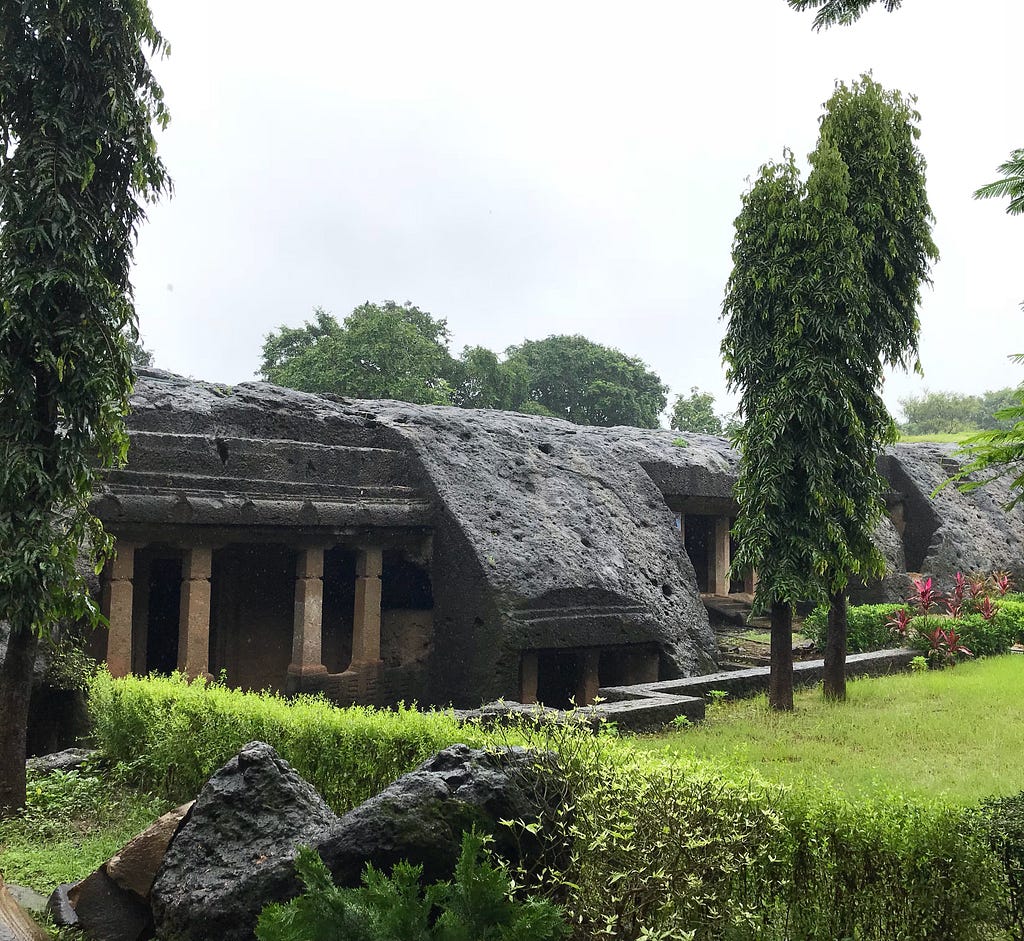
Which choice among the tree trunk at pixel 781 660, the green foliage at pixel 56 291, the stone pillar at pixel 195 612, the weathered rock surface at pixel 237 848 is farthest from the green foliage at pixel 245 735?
the tree trunk at pixel 781 660

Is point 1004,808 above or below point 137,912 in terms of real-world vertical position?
above

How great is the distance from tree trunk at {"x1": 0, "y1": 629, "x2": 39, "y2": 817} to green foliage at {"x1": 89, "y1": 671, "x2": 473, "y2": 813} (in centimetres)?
85

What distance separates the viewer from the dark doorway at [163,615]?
1273 centimetres

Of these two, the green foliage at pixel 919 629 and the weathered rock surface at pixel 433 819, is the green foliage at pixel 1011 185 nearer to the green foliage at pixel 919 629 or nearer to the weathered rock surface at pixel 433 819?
the weathered rock surface at pixel 433 819

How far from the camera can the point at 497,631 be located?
1091cm

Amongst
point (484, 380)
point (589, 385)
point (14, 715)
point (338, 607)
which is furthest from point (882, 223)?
point (589, 385)

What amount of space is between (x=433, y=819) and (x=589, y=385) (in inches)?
1382

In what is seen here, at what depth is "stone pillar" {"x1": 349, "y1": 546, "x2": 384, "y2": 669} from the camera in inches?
460

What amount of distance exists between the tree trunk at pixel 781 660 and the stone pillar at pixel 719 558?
24.4 feet

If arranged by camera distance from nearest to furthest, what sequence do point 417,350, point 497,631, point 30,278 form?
point 30,278, point 497,631, point 417,350

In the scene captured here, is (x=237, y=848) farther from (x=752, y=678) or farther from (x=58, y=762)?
(x=752, y=678)

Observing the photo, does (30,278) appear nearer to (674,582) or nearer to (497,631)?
(497,631)

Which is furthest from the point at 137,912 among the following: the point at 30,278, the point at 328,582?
the point at 328,582

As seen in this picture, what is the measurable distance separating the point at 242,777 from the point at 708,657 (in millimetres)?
8993
